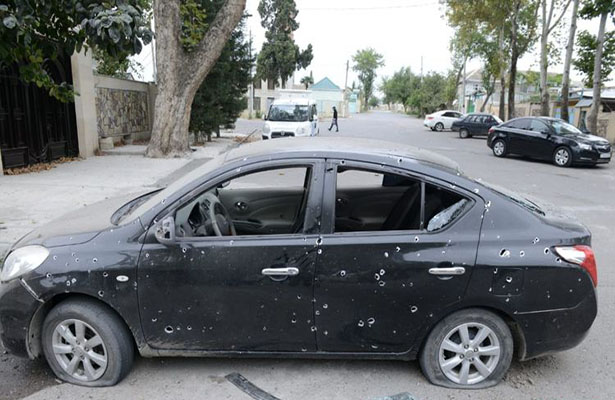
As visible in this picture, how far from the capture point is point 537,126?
52.6 feet

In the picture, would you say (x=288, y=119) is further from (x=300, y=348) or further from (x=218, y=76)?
(x=300, y=348)

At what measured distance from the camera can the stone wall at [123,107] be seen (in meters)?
17.7

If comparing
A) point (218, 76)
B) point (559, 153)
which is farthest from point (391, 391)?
point (218, 76)

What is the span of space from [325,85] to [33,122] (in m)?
58.4

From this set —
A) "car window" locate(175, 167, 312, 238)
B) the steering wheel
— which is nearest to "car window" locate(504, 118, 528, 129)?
"car window" locate(175, 167, 312, 238)

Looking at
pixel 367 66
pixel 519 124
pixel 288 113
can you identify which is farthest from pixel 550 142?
pixel 367 66

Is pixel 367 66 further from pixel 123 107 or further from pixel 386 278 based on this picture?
pixel 386 278

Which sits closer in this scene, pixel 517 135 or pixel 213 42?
pixel 213 42

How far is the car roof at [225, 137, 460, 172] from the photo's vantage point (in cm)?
323

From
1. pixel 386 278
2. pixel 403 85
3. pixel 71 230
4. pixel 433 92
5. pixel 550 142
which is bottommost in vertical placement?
pixel 386 278

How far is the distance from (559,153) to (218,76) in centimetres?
1319

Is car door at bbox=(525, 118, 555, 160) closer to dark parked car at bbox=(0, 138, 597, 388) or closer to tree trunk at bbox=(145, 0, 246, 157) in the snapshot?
tree trunk at bbox=(145, 0, 246, 157)

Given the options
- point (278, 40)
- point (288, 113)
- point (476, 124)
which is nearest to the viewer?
point (288, 113)

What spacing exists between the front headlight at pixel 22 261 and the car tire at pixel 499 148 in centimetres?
1679
